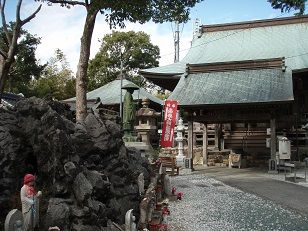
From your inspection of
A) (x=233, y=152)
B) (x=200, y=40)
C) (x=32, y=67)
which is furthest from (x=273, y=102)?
(x=32, y=67)

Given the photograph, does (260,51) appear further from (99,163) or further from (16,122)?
(16,122)

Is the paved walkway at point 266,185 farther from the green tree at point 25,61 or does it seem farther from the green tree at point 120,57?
the green tree at point 120,57

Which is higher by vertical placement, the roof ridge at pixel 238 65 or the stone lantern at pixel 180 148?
the roof ridge at pixel 238 65

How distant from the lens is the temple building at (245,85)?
744 inches

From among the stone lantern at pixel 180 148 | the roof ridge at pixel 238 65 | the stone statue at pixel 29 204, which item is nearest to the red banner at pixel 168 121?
the stone lantern at pixel 180 148

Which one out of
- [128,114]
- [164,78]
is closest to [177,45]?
[164,78]

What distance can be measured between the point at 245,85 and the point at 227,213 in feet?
34.1

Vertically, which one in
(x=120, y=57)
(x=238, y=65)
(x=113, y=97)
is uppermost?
(x=120, y=57)

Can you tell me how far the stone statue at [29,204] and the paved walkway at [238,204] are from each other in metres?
4.26

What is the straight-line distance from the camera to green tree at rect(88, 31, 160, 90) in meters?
45.8

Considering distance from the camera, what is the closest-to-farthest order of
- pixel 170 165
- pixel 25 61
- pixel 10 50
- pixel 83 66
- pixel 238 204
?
pixel 10 50, pixel 238 204, pixel 83 66, pixel 170 165, pixel 25 61

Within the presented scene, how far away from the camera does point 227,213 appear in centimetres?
1035

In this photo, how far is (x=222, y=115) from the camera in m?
19.9

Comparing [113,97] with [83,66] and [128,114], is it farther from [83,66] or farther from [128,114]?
[83,66]
